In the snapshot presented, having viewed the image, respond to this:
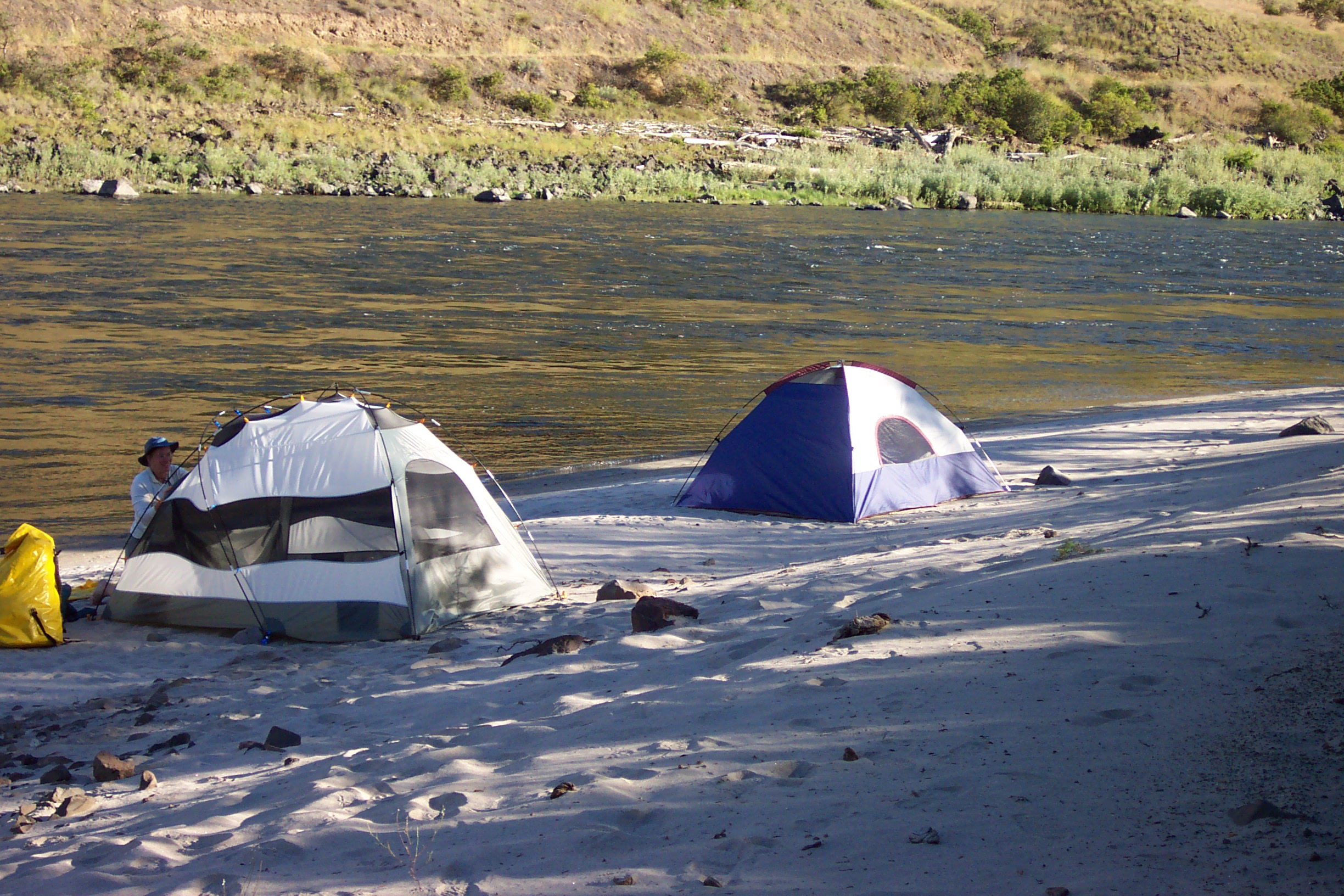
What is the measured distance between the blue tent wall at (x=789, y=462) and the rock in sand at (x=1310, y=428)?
14.8 feet

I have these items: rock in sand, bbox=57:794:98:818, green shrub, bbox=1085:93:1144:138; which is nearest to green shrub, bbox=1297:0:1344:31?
green shrub, bbox=1085:93:1144:138

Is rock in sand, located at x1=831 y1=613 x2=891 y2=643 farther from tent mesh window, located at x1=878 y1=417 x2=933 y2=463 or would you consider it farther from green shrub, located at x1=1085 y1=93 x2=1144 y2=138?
green shrub, located at x1=1085 y1=93 x2=1144 y2=138

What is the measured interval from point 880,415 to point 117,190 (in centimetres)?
3703

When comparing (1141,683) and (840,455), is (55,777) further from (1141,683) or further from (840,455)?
(840,455)

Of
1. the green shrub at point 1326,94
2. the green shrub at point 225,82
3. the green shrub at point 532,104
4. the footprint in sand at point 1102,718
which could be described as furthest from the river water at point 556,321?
the green shrub at point 1326,94

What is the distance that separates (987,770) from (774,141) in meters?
60.9

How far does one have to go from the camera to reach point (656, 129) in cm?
6225

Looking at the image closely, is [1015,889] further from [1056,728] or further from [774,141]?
[774,141]

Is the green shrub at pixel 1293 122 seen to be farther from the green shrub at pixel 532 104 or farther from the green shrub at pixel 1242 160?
the green shrub at pixel 532 104

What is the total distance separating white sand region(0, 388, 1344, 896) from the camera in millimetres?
3605

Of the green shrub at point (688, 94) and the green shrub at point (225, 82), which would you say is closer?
the green shrub at point (225, 82)

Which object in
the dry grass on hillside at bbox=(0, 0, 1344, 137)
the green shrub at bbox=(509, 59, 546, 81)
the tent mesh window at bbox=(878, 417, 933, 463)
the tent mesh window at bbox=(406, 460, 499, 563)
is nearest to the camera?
the tent mesh window at bbox=(406, 460, 499, 563)

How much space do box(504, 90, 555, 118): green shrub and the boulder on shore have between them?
26515 millimetres

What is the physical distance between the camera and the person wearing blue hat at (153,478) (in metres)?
7.77
